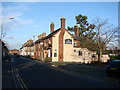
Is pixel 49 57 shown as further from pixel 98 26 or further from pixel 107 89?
pixel 107 89

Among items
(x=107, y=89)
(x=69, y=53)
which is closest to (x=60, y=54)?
(x=69, y=53)

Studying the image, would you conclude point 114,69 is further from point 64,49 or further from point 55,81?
point 64,49

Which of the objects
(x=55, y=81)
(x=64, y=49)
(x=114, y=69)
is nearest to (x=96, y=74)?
(x=114, y=69)

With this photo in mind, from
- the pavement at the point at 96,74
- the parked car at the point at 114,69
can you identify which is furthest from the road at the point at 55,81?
the parked car at the point at 114,69

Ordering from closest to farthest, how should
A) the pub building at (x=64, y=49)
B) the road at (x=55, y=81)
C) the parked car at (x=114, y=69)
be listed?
the road at (x=55, y=81) < the parked car at (x=114, y=69) < the pub building at (x=64, y=49)

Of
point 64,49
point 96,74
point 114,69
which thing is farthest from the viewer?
point 64,49

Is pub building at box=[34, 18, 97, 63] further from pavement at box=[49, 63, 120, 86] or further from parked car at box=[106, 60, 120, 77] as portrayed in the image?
parked car at box=[106, 60, 120, 77]

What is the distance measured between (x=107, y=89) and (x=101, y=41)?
33752mm

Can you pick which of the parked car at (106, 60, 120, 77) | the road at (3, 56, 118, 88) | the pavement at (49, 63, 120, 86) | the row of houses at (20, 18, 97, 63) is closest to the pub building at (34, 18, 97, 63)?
the row of houses at (20, 18, 97, 63)

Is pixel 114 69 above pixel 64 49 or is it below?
below

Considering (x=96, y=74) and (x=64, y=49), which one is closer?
(x=96, y=74)

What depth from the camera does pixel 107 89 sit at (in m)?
11.8

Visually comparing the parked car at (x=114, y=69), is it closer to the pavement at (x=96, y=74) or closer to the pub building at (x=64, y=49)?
the pavement at (x=96, y=74)

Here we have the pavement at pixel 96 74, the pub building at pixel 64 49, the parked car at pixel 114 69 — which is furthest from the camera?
the pub building at pixel 64 49
